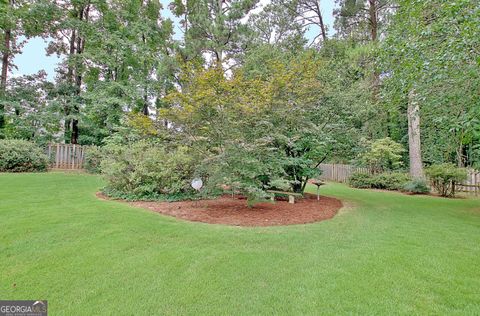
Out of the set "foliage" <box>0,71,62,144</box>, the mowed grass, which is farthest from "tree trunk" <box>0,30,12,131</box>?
the mowed grass

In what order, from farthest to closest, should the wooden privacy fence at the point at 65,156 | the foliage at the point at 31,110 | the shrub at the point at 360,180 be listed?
the foliage at the point at 31,110 < the wooden privacy fence at the point at 65,156 < the shrub at the point at 360,180

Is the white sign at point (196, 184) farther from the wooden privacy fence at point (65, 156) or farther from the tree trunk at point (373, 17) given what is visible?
the tree trunk at point (373, 17)

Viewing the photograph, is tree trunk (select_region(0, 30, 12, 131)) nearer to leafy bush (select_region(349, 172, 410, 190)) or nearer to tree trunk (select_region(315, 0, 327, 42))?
leafy bush (select_region(349, 172, 410, 190))

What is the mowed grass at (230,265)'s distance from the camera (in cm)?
232

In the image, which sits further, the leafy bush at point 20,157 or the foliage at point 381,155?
the foliage at point 381,155

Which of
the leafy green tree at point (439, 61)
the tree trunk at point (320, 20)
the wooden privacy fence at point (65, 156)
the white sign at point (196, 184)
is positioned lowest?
the white sign at point (196, 184)

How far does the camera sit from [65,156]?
13727mm

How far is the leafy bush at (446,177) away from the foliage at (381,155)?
9.46ft

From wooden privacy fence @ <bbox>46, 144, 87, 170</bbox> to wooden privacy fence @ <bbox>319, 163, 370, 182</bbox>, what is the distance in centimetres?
1354

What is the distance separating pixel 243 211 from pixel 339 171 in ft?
36.5

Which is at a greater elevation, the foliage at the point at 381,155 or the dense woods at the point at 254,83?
the dense woods at the point at 254,83

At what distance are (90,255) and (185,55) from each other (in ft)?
45.0

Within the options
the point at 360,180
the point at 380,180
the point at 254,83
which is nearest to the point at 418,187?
the point at 380,180

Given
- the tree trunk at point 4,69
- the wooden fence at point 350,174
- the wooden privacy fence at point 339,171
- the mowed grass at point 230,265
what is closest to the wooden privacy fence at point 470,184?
the wooden fence at point 350,174
